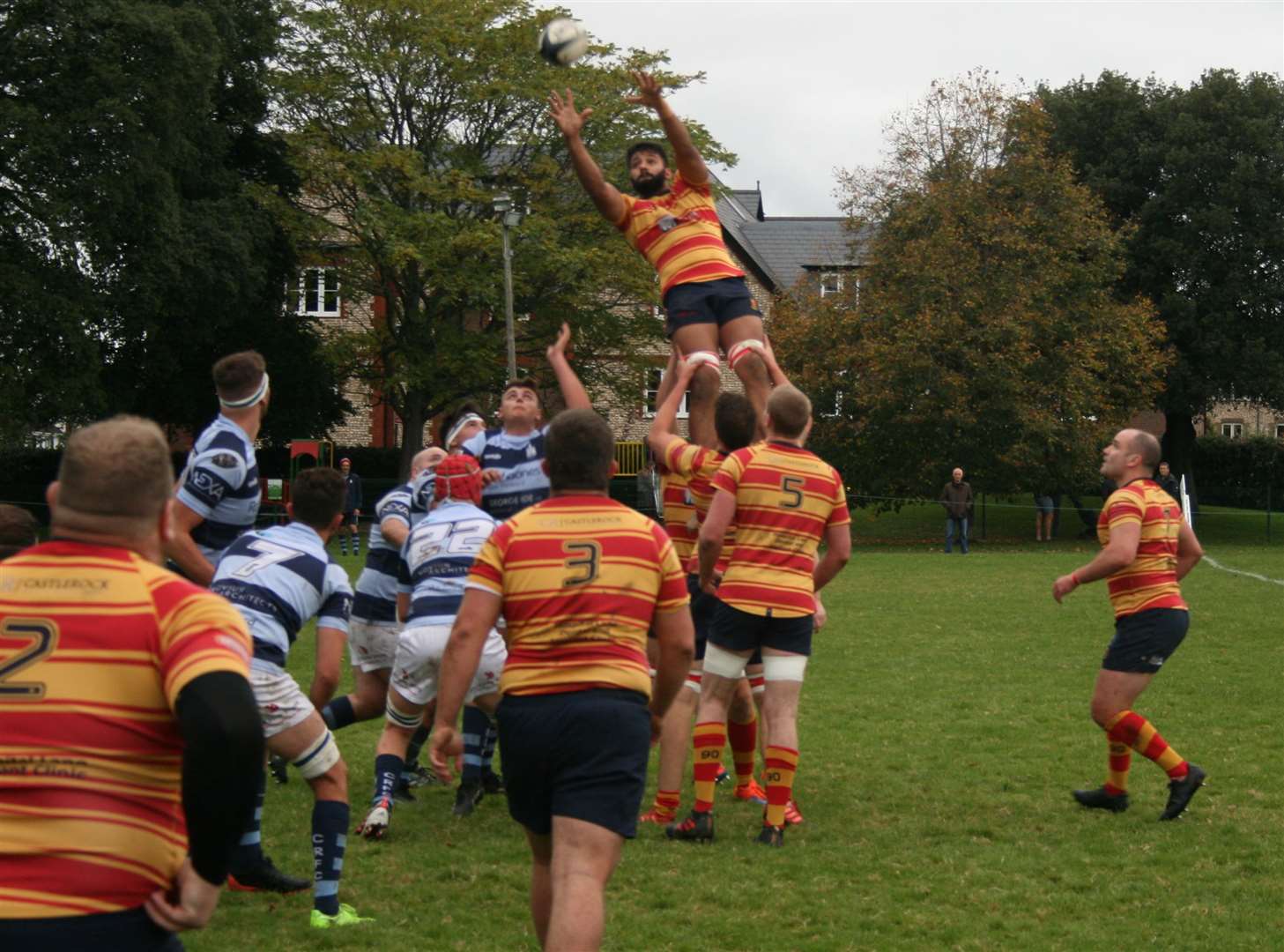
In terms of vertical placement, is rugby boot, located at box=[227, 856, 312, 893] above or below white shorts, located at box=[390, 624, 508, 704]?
below

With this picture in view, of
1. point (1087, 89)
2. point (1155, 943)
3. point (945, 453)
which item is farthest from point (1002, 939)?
point (1087, 89)

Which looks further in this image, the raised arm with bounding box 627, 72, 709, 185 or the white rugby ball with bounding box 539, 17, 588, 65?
the white rugby ball with bounding box 539, 17, 588, 65

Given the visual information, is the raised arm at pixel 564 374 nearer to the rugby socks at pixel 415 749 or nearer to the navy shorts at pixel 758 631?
the navy shorts at pixel 758 631

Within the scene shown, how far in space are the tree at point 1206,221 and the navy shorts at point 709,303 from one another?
38.9 metres

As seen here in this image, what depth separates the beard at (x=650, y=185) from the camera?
9.20 m

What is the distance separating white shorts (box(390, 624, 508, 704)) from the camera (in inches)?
315

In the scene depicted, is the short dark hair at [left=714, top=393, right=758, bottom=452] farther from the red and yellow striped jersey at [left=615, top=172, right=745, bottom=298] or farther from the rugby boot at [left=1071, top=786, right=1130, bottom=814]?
the rugby boot at [left=1071, top=786, right=1130, bottom=814]

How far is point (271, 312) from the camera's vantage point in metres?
47.4

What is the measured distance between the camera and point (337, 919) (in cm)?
664

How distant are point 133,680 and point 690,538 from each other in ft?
21.2

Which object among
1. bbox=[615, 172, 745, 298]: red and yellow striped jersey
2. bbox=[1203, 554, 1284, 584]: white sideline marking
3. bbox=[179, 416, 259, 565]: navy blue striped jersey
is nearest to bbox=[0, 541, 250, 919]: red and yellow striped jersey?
bbox=[179, 416, 259, 565]: navy blue striped jersey

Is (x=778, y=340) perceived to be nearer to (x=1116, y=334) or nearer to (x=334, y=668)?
(x=1116, y=334)

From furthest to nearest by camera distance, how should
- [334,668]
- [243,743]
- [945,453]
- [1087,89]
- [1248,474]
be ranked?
1. [1248,474]
2. [1087,89]
3. [945,453]
4. [334,668]
5. [243,743]

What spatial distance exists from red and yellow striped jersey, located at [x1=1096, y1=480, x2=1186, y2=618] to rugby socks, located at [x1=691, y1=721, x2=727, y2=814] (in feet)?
8.38
